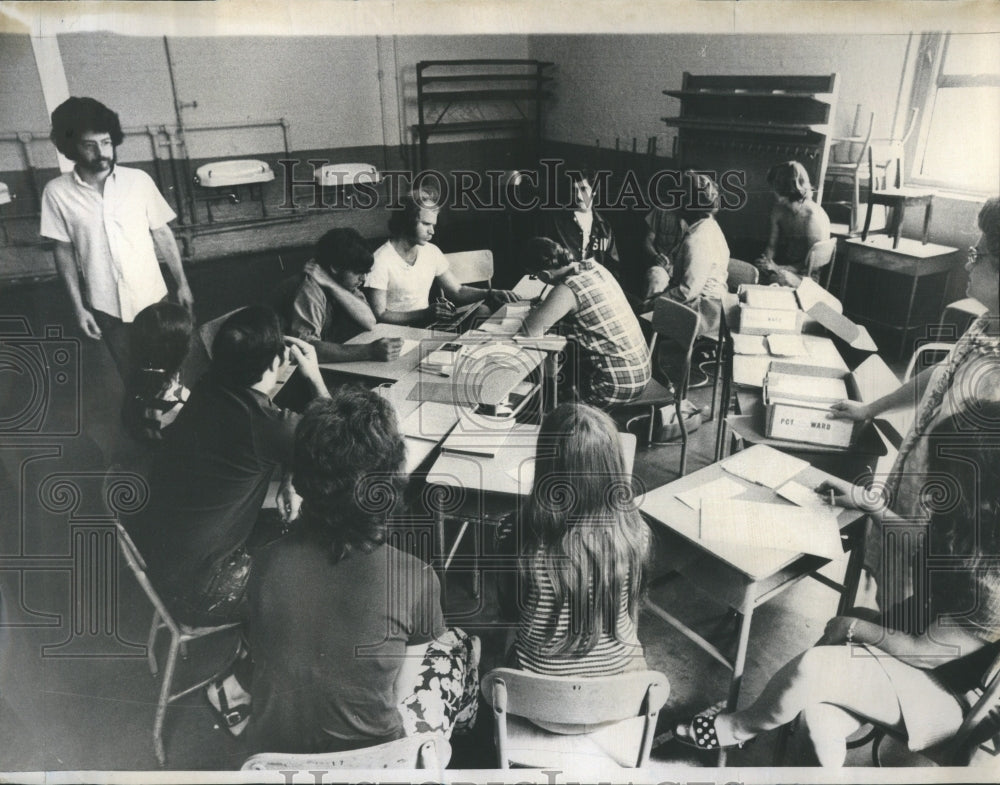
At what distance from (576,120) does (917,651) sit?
159 centimetres

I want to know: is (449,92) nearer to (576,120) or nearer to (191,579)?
(576,120)

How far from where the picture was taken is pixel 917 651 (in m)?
1.68

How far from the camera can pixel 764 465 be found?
1727mm

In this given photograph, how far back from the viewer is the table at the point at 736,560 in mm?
1590

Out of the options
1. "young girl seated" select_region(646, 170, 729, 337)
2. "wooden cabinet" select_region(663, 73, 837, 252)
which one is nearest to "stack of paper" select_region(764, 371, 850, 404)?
"young girl seated" select_region(646, 170, 729, 337)

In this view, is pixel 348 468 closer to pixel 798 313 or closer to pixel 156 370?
pixel 156 370

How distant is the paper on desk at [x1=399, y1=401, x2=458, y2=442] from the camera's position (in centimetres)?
161

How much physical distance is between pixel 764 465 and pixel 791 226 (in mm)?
610

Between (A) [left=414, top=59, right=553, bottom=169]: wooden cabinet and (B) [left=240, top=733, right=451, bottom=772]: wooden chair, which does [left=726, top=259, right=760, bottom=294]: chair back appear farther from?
(B) [left=240, top=733, right=451, bottom=772]: wooden chair

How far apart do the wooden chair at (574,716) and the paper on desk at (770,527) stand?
1.41 ft

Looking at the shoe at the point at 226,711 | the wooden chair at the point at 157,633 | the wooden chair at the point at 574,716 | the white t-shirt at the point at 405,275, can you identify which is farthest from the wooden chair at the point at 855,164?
the shoe at the point at 226,711

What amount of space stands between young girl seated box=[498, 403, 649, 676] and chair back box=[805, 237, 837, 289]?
643mm

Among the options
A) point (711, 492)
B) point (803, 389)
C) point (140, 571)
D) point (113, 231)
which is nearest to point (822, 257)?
point (803, 389)

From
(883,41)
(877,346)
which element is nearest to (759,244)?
(877,346)
